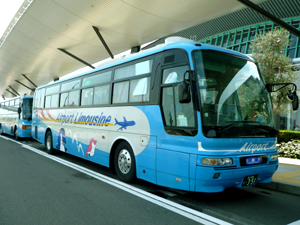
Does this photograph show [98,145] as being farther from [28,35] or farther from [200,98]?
[28,35]

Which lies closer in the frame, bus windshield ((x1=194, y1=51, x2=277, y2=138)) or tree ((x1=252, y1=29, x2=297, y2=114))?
bus windshield ((x1=194, y1=51, x2=277, y2=138))

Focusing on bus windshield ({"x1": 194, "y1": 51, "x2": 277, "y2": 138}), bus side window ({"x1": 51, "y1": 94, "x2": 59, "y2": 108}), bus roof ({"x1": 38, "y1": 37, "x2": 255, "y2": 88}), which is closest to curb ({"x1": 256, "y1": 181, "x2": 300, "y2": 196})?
bus windshield ({"x1": 194, "y1": 51, "x2": 277, "y2": 138})

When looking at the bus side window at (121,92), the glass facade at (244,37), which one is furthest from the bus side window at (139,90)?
the glass facade at (244,37)

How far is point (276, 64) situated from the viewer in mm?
14602

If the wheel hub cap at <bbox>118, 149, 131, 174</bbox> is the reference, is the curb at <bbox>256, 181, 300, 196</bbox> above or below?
below

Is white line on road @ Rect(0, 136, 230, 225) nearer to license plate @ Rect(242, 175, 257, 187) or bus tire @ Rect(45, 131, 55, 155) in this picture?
license plate @ Rect(242, 175, 257, 187)

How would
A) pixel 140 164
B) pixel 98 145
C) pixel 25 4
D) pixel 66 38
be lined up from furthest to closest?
1. pixel 66 38
2. pixel 25 4
3. pixel 98 145
4. pixel 140 164

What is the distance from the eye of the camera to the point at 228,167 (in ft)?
15.0

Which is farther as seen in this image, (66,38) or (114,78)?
(66,38)

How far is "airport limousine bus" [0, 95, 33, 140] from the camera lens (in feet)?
51.1

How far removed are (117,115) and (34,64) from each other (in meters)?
36.7

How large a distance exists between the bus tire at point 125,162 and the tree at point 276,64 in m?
10.7

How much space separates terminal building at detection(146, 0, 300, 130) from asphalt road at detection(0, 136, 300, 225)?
64.0 ft

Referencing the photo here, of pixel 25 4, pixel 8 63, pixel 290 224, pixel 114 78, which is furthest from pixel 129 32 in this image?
pixel 8 63
